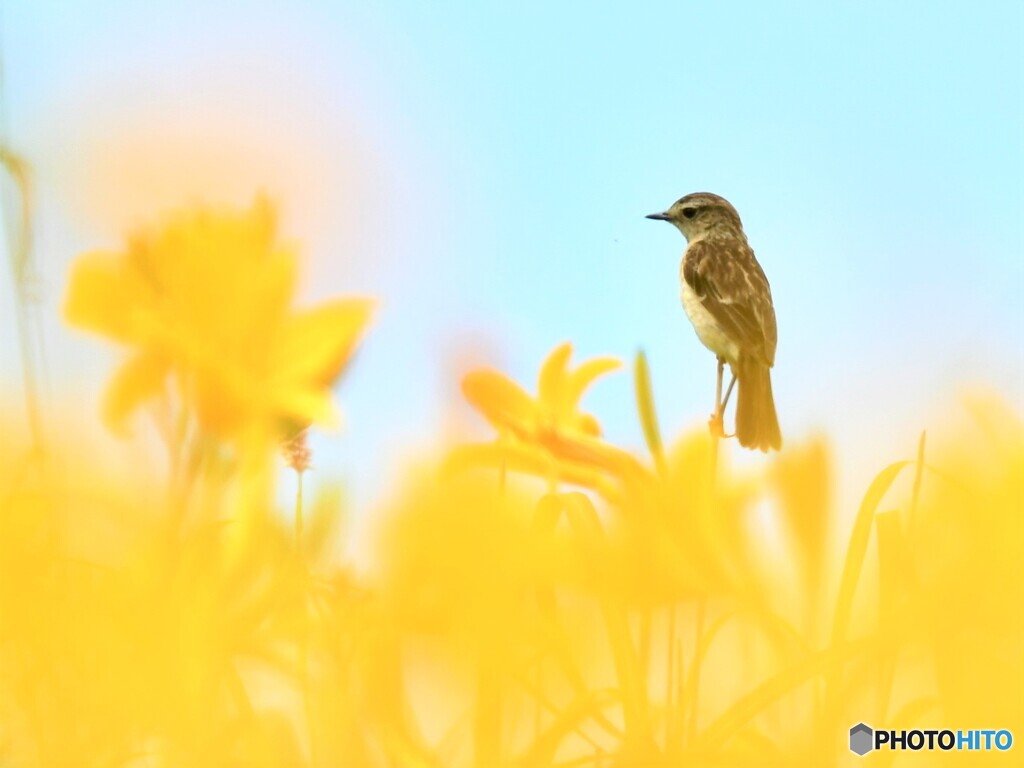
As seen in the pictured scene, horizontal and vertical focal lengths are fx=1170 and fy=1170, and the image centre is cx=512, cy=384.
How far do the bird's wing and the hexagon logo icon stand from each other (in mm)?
546

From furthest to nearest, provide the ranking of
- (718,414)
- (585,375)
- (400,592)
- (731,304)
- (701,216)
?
(701,216)
(731,304)
(718,414)
(585,375)
(400,592)

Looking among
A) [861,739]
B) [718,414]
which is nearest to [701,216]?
[718,414]

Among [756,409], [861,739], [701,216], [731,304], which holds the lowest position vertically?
[861,739]

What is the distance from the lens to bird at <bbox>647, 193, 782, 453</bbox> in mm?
1032

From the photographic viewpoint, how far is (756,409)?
104 cm

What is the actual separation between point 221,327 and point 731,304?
717 millimetres

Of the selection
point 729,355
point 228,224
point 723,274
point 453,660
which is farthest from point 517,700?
point 723,274

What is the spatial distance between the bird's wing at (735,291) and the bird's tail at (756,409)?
0.7 inches

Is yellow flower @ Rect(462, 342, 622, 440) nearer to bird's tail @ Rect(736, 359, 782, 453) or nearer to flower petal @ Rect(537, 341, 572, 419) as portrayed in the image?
flower petal @ Rect(537, 341, 572, 419)

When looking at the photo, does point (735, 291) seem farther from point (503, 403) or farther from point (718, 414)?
point (503, 403)

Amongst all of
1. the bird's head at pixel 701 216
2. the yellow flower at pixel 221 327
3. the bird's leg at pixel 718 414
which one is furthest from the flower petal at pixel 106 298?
the bird's head at pixel 701 216

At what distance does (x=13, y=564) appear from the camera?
536mm

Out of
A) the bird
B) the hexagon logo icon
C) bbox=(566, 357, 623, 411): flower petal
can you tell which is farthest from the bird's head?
the hexagon logo icon

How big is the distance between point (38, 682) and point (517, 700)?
0.23 meters
